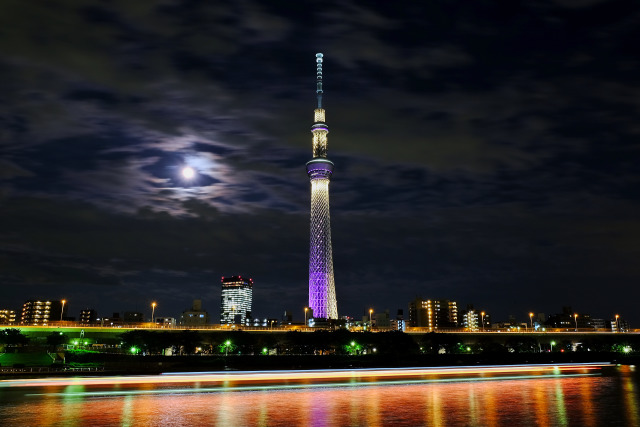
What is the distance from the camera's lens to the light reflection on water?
23375 millimetres

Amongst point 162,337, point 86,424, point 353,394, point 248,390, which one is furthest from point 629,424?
point 162,337

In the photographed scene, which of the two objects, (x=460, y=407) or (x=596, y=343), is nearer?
(x=460, y=407)

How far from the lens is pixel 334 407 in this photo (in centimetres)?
2838

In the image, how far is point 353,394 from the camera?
3603 centimetres

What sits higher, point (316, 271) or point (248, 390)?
point (316, 271)

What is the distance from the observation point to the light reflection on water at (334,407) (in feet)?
76.7

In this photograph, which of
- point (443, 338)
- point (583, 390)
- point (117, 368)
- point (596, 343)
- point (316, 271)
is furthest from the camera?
point (316, 271)

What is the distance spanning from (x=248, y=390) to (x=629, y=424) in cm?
2654

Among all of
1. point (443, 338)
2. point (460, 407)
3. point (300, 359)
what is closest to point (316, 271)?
point (443, 338)

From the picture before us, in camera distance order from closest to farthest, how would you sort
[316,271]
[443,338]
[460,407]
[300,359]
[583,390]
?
[460,407], [583,390], [300,359], [443,338], [316,271]

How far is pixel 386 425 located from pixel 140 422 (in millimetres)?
10906

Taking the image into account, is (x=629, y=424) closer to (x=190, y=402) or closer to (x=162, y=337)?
(x=190, y=402)

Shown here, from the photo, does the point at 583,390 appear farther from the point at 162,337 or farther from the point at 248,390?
the point at 162,337

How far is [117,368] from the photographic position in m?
69.1
